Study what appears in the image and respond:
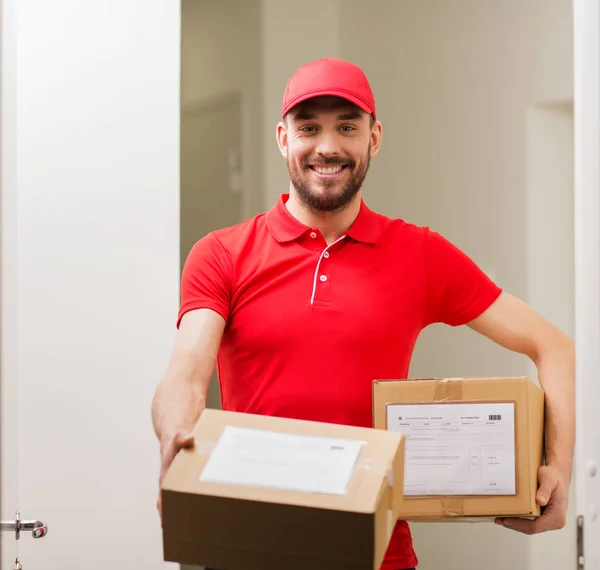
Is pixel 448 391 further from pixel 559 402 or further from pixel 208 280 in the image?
pixel 208 280

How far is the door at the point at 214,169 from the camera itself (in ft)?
11.6

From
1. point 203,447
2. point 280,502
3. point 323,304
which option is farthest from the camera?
point 323,304

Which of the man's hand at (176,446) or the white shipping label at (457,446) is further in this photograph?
the white shipping label at (457,446)

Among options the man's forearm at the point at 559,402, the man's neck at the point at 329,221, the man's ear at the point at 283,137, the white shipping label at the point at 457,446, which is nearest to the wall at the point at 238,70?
the man's ear at the point at 283,137

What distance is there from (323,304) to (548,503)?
547 millimetres

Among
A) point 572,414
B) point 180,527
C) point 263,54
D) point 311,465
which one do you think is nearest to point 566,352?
point 572,414

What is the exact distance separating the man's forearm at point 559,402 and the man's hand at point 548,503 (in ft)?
0.11

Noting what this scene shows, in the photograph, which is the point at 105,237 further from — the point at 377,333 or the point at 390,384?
the point at 390,384

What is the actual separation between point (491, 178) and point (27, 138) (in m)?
1.51

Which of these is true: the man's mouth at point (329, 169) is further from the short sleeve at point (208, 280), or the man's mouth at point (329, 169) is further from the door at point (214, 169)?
the door at point (214, 169)

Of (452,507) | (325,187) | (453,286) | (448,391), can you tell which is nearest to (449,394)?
(448,391)

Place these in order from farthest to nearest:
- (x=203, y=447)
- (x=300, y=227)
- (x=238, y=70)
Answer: (x=238, y=70), (x=300, y=227), (x=203, y=447)

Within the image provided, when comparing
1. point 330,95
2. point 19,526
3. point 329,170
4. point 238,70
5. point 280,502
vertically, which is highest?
point 238,70

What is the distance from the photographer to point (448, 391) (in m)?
1.57
